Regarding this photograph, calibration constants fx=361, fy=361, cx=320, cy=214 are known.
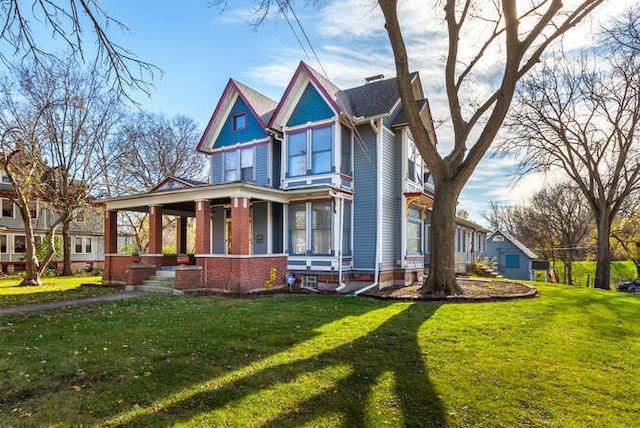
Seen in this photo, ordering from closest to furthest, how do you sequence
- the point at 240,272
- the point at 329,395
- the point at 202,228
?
the point at 329,395
the point at 240,272
the point at 202,228

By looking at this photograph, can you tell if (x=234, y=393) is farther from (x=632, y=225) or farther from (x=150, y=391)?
(x=632, y=225)

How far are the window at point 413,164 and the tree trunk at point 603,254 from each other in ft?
35.5

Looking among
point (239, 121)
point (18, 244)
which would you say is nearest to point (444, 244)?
point (239, 121)

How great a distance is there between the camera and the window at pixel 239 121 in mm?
16484

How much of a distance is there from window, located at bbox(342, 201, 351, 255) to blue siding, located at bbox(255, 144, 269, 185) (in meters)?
3.82

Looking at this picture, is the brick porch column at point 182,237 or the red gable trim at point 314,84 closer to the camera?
the red gable trim at point 314,84

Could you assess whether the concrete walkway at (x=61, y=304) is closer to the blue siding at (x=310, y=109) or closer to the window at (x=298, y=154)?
the window at (x=298, y=154)

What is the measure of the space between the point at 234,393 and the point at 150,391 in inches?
36.6

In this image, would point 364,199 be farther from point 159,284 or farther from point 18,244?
point 18,244

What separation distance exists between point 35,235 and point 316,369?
35.3 metres

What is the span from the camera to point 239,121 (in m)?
16.7

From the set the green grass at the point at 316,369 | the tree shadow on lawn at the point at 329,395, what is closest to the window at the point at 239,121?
the green grass at the point at 316,369

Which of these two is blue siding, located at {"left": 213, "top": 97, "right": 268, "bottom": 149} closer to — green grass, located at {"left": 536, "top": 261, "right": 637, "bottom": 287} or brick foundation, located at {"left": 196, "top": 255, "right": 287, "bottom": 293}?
brick foundation, located at {"left": 196, "top": 255, "right": 287, "bottom": 293}

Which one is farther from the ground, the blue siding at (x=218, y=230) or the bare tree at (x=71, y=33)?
the bare tree at (x=71, y=33)
